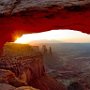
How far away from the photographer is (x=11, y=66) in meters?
21.5

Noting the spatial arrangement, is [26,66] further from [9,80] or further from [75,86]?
[75,86]

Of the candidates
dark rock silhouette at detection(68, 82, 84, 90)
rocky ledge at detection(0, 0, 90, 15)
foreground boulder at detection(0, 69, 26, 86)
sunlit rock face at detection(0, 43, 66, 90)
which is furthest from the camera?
dark rock silhouette at detection(68, 82, 84, 90)

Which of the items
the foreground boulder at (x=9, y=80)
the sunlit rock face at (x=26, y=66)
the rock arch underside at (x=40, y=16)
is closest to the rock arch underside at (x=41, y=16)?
the rock arch underside at (x=40, y=16)

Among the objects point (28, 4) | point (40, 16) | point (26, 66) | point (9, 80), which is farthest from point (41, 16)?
point (26, 66)

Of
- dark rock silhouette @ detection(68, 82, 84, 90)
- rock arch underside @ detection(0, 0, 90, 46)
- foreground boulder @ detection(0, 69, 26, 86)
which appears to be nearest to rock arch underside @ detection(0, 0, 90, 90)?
rock arch underside @ detection(0, 0, 90, 46)

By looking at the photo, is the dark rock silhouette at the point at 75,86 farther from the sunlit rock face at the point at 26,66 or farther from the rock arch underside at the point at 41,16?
the rock arch underside at the point at 41,16

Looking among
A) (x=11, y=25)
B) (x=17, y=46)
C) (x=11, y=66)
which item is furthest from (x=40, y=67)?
(x=11, y=25)

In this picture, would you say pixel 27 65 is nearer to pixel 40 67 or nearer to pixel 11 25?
pixel 40 67

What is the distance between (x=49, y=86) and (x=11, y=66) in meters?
3.93

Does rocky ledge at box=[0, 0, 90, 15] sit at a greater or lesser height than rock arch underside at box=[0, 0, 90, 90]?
greater

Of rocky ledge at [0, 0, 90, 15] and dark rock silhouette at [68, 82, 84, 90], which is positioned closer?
rocky ledge at [0, 0, 90, 15]

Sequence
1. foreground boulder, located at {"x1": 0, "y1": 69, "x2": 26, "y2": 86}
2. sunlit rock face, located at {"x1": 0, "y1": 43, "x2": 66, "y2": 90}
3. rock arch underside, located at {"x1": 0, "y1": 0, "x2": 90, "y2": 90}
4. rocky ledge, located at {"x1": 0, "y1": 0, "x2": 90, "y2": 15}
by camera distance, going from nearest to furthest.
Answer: rocky ledge, located at {"x1": 0, "y1": 0, "x2": 90, "y2": 15} < rock arch underside, located at {"x1": 0, "y1": 0, "x2": 90, "y2": 90} < foreground boulder, located at {"x1": 0, "y1": 69, "x2": 26, "y2": 86} < sunlit rock face, located at {"x1": 0, "y1": 43, "x2": 66, "y2": 90}

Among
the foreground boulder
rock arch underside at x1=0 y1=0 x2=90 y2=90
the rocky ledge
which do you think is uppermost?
the rocky ledge

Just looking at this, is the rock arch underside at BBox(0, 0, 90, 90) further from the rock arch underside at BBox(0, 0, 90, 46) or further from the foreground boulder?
the foreground boulder
